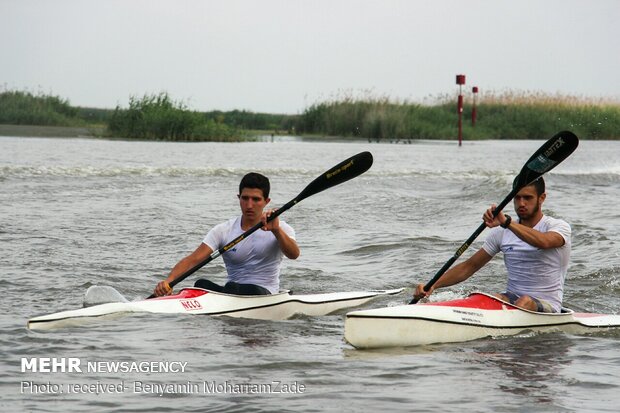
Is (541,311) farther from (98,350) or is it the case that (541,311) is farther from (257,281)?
(98,350)

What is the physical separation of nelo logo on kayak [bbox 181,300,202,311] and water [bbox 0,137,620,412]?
0.34 feet

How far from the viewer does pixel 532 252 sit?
7789 millimetres

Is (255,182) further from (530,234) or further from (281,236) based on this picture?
(530,234)

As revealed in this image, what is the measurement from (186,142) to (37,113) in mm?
9564

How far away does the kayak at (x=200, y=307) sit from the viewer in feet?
25.0

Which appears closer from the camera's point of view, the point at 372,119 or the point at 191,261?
the point at 191,261

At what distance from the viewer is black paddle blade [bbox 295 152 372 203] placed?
909 centimetres

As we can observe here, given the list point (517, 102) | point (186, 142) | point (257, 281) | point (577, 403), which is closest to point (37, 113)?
point (186, 142)

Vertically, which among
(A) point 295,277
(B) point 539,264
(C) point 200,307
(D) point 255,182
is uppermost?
(D) point 255,182

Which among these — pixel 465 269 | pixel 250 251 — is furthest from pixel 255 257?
pixel 465 269

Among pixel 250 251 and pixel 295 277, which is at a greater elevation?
pixel 250 251

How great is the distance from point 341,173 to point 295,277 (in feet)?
8.03

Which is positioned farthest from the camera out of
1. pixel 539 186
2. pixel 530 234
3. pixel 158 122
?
pixel 158 122

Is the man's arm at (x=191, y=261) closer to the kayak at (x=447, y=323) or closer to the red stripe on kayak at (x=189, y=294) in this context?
the red stripe on kayak at (x=189, y=294)
